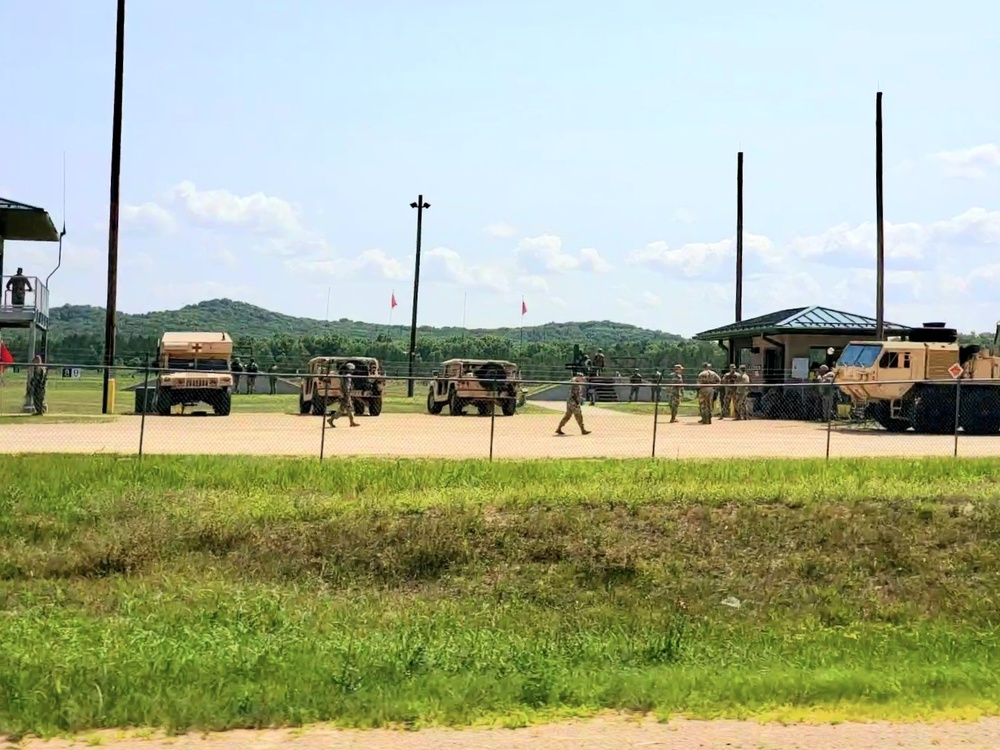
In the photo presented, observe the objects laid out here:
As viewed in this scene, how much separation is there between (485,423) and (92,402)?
1611cm

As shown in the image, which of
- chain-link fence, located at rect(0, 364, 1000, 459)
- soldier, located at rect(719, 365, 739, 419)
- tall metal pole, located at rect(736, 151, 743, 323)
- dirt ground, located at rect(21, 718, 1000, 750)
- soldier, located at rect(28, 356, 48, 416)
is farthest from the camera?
tall metal pole, located at rect(736, 151, 743, 323)

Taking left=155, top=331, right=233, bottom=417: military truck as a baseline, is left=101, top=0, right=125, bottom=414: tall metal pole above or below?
above

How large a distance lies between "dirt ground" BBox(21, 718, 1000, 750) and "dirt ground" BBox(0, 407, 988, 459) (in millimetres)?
13815

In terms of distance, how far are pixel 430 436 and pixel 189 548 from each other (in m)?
13.6

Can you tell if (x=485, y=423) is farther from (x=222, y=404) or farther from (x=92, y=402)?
(x=92, y=402)

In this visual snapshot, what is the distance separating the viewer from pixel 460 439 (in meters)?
27.1

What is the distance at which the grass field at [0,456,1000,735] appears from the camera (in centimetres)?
849

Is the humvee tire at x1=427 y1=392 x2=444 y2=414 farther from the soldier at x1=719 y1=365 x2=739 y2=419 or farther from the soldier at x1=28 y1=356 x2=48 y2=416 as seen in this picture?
the soldier at x1=28 y1=356 x2=48 y2=416

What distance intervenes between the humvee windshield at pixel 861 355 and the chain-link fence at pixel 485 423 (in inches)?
41.9

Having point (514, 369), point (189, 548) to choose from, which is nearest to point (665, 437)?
point (514, 369)

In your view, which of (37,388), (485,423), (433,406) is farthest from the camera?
(433,406)

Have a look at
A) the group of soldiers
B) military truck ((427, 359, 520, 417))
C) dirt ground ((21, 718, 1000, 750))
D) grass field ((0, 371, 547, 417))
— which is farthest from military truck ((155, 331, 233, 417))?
dirt ground ((21, 718, 1000, 750))

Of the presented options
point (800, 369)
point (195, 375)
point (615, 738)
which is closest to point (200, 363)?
point (195, 375)

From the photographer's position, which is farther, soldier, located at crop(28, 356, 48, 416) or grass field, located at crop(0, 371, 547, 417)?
grass field, located at crop(0, 371, 547, 417)
